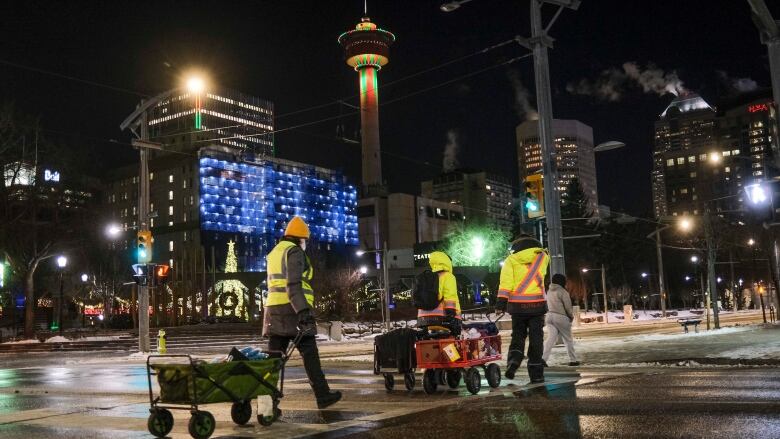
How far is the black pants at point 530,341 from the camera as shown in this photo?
33.7 ft

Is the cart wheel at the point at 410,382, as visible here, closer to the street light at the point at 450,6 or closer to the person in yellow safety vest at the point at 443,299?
the person in yellow safety vest at the point at 443,299

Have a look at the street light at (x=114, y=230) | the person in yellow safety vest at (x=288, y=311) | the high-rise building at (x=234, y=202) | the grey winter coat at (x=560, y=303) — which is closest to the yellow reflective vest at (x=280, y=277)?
the person in yellow safety vest at (x=288, y=311)

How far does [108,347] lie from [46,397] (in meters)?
26.2

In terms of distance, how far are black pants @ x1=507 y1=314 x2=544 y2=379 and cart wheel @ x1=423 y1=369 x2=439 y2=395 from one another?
125cm

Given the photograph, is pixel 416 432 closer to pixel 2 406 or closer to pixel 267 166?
pixel 2 406

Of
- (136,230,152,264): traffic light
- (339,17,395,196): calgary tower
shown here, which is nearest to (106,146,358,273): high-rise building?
(339,17,395,196): calgary tower

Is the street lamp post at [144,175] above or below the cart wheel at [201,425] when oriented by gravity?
above

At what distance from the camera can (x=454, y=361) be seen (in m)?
9.63

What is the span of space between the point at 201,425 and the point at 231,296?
159ft

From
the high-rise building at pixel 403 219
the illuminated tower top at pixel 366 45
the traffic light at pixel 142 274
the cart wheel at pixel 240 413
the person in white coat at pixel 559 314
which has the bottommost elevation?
the cart wheel at pixel 240 413

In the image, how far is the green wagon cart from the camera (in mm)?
6871

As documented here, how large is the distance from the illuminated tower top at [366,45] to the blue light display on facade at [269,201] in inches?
989

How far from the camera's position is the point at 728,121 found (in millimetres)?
156000

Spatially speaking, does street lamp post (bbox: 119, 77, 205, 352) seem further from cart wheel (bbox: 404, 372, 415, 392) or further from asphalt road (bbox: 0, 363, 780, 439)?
cart wheel (bbox: 404, 372, 415, 392)
